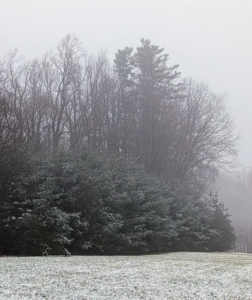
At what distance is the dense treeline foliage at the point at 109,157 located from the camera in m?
17.5

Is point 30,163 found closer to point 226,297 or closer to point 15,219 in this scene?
point 15,219

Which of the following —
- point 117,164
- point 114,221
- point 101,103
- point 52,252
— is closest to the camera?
point 52,252

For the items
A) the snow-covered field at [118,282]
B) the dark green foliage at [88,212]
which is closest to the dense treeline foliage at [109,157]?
the dark green foliage at [88,212]

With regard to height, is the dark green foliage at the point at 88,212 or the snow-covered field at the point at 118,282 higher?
the dark green foliage at the point at 88,212

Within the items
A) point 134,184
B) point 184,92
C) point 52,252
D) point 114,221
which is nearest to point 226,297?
point 52,252

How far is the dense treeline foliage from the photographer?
17453mm

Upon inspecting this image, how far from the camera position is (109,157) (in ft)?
88.0

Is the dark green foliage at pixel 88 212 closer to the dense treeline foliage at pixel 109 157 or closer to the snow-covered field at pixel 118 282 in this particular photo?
the dense treeline foliage at pixel 109 157

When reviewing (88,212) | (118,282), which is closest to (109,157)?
(88,212)

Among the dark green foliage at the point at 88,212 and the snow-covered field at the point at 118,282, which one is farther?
the dark green foliage at the point at 88,212

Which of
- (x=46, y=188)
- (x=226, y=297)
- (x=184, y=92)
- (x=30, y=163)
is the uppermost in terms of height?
(x=184, y=92)

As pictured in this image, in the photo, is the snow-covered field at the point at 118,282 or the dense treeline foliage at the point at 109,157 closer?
the snow-covered field at the point at 118,282

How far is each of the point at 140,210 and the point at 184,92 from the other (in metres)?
25.5

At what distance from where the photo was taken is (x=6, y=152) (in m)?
18.5
